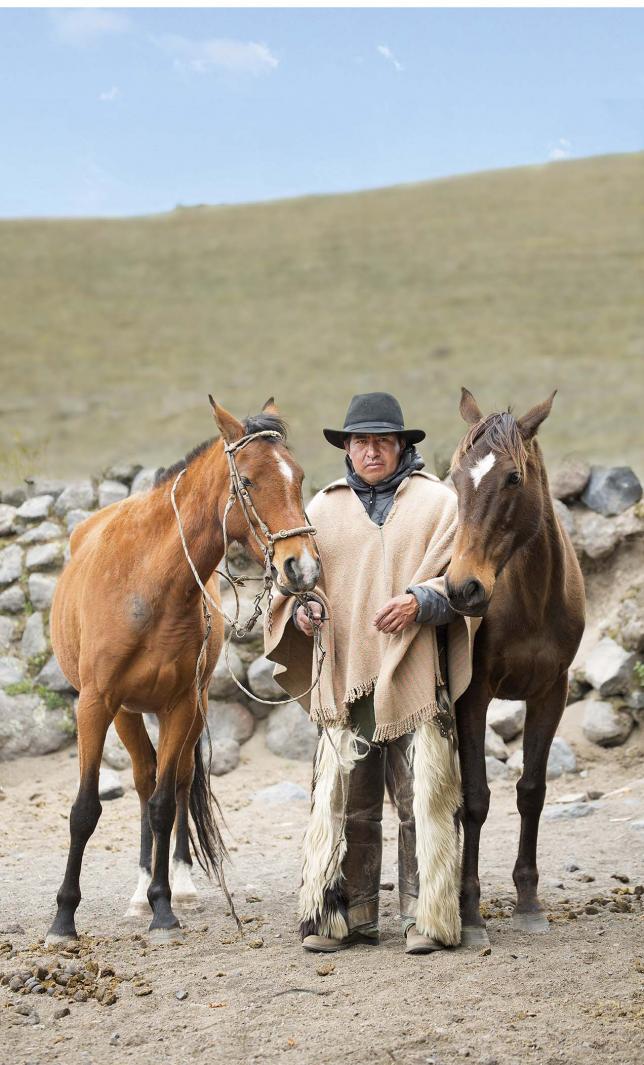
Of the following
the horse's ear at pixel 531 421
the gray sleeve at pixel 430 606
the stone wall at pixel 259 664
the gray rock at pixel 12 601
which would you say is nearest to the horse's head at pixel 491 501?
the horse's ear at pixel 531 421

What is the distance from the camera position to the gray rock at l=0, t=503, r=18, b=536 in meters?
9.97

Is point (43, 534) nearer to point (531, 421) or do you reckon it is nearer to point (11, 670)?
point (11, 670)

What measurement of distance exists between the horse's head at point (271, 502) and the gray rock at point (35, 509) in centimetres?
607

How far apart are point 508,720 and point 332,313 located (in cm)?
2047

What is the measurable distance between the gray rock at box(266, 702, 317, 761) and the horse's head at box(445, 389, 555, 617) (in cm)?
452

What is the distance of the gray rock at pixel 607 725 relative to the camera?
7.74 metres

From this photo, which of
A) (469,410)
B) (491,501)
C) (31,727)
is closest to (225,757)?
(31,727)

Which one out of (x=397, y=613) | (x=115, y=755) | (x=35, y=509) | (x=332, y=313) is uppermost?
(x=332, y=313)

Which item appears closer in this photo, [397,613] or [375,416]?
[397,613]

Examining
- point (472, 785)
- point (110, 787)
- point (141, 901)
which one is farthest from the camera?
point (110, 787)

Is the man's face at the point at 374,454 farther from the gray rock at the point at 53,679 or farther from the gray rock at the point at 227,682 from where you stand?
the gray rock at the point at 53,679

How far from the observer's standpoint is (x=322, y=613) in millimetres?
4266

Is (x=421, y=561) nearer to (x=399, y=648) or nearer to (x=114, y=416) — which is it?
(x=399, y=648)

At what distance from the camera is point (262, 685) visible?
28.1 feet
